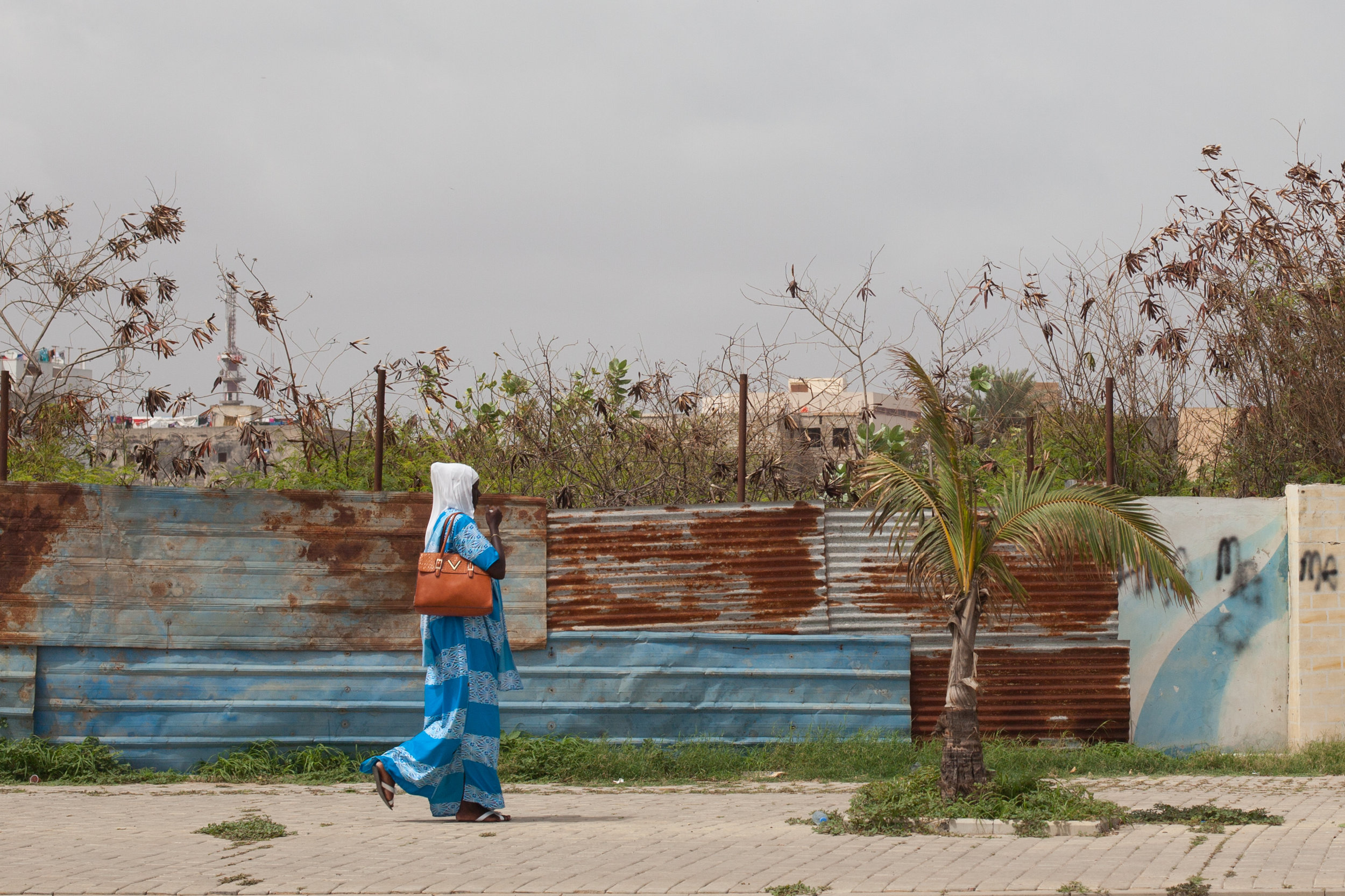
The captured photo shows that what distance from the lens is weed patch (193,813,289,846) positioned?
5621mm

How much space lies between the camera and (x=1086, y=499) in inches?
246

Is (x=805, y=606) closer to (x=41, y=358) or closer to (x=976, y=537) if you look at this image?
(x=976, y=537)

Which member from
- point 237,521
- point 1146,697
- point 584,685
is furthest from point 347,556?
point 1146,697

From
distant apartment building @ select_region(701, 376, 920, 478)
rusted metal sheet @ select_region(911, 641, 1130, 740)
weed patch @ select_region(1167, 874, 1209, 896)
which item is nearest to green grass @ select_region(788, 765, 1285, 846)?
weed patch @ select_region(1167, 874, 1209, 896)

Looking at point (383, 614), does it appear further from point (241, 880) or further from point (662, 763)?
point (241, 880)

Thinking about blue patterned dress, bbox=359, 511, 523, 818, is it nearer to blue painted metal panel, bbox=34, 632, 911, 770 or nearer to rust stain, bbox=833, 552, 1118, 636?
blue painted metal panel, bbox=34, 632, 911, 770

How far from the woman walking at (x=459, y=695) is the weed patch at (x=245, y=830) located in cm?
51

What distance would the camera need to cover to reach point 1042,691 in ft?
27.0

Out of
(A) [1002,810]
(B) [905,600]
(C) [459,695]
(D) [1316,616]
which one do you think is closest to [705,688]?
(B) [905,600]

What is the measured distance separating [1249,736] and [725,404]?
16.3ft

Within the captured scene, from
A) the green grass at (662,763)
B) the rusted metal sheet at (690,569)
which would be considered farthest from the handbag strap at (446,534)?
the green grass at (662,763)

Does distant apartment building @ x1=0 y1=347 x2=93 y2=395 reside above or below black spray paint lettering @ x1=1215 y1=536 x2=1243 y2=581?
above

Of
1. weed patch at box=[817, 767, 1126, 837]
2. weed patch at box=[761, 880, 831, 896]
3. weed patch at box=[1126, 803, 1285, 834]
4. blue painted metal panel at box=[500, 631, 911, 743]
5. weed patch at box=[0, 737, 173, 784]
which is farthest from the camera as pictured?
blue painted metal panel at box=[500, 631, 911, 743]

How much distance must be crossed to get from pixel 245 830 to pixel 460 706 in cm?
115
